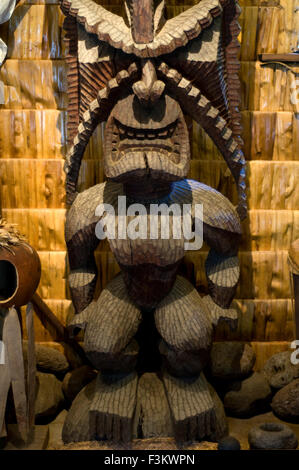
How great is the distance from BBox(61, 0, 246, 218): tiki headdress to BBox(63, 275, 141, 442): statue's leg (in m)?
0.44

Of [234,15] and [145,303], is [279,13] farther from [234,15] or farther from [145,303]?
[145,303]

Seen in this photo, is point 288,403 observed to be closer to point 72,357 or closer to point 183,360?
point 183,360

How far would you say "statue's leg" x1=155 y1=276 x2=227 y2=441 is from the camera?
1.54 metres

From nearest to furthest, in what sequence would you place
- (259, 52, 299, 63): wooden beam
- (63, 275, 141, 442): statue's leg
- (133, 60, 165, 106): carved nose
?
(133, 60, 165, 106): carved nose, (63, 275, 141, 442): statue's leg, (259, 52, 299, 63): wooden beam

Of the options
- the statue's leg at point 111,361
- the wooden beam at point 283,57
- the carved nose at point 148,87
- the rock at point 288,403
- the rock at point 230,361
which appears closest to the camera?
the carved nose at point 148,87

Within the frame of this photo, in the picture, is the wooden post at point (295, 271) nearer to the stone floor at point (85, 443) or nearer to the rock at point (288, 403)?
the rock at point (288, 403)

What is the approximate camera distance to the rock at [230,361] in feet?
5.97

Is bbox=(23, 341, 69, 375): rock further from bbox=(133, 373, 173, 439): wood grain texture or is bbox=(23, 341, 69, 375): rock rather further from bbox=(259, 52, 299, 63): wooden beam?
bbox=(259, 52, 299, 63): wooden beam

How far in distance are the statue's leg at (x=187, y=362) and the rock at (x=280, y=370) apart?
328mm

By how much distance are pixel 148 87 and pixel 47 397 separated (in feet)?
3.64

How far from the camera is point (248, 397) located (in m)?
1.79

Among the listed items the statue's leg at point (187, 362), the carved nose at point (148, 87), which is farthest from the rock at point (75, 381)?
the carved nose at point (148, 87)

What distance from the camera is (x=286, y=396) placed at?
68.2 inches

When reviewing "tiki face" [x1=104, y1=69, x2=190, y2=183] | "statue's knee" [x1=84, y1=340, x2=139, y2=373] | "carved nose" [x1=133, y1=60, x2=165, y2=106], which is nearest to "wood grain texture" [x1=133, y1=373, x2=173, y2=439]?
"statue's knee" [x1=84, y1=340, x2=139, y2=373]
